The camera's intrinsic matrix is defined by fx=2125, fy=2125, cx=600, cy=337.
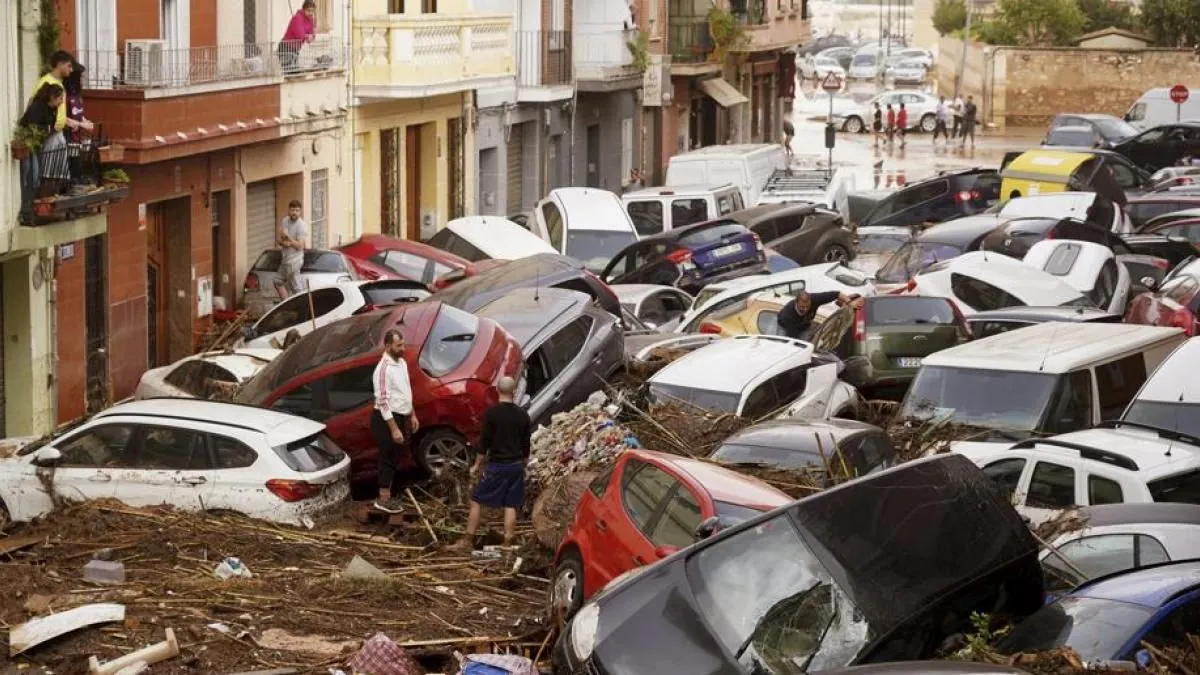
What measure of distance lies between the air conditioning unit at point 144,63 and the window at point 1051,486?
1281cm

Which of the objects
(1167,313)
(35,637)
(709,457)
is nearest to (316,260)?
(1167,313)

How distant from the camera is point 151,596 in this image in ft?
47.1

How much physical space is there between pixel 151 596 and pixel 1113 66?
60.8m

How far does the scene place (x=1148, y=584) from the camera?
11.2 meters

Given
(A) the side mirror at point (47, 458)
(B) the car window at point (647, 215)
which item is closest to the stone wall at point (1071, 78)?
(B) the car window at point (647, 215)

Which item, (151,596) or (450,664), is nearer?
(450,664)

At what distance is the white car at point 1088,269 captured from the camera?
86.6ft

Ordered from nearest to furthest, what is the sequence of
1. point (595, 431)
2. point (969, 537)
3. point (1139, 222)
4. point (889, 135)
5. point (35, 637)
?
point (969, 537)
point (35, 637)
point (595, 431)
point (1139, 222)
point (889, 135)

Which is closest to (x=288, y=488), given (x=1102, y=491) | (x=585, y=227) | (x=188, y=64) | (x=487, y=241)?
(x=1102, y=491)

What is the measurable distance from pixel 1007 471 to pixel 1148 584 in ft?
16.7

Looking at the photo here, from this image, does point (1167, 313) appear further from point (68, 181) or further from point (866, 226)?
point (866, 226)

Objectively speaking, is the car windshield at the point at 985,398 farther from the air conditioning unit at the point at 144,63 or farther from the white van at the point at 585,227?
the white van at the point at 585,227

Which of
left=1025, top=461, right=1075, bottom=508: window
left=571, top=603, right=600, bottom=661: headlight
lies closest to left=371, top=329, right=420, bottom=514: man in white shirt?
left=1025, top=461, right=1075, bottom=508: window

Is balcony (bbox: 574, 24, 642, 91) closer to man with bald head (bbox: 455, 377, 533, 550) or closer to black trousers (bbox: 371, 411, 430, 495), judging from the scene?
black trousers (bbox: 371, 411, 430, 495)
